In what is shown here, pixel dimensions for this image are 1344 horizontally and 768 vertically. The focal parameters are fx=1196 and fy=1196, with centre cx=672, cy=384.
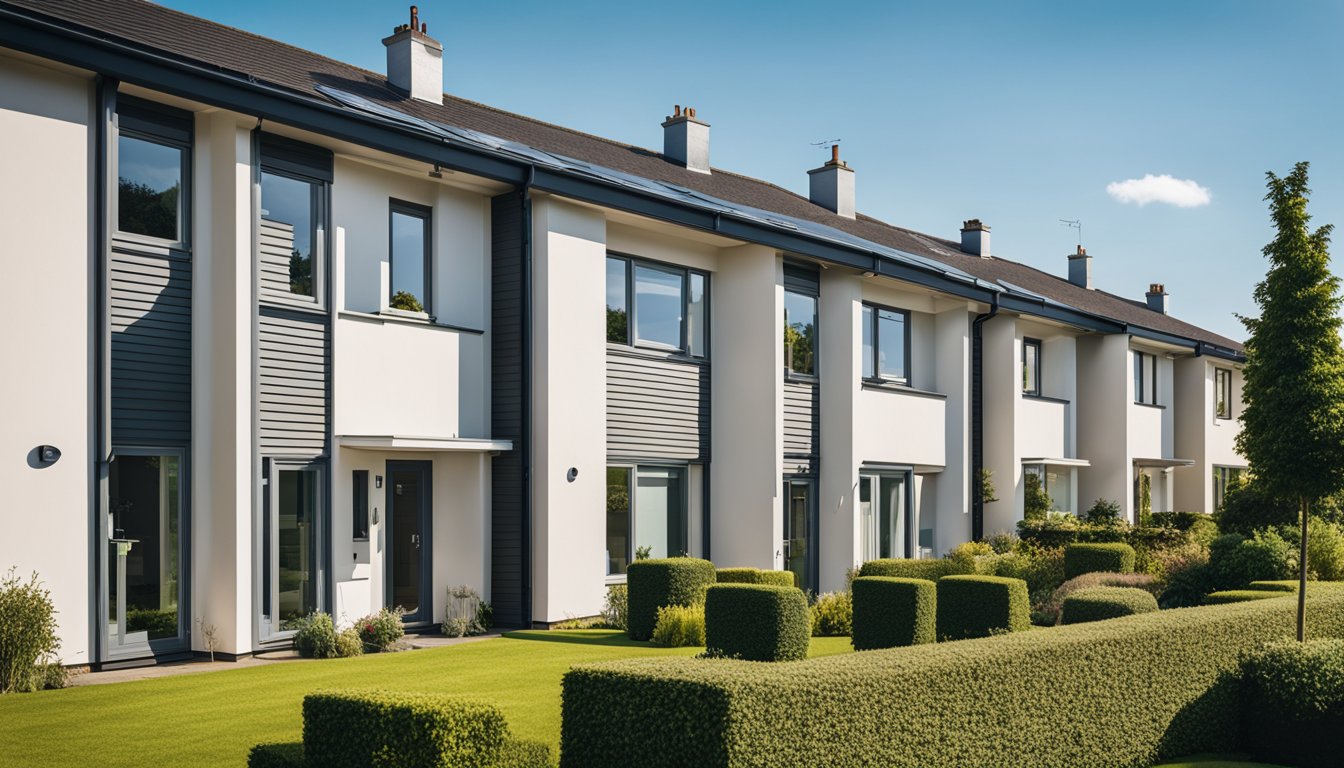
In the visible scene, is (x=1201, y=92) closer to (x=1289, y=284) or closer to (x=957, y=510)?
(x=1289, y=284)

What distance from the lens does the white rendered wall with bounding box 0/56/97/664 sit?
11.9 m

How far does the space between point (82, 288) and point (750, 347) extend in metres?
11.1

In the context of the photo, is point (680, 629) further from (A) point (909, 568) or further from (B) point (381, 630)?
(A) point (909, 568)

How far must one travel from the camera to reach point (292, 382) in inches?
563

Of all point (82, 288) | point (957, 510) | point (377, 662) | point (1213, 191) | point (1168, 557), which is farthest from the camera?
point (957, 510)

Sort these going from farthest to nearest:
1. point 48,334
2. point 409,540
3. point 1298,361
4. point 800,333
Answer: point 800,333 < point 409,540 < point 1298,361 < point 48,334

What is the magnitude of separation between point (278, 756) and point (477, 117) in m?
14.8

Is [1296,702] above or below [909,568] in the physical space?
below

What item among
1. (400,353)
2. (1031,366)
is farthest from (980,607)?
(1031,366)

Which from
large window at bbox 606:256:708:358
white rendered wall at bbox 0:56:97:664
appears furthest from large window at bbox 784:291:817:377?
white rendered wall at bbox 0:56:97:664

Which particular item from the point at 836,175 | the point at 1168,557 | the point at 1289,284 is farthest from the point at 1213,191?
the point at 836,175

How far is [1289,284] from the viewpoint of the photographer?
13219 millimetres

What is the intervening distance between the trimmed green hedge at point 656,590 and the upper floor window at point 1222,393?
89.8 feet

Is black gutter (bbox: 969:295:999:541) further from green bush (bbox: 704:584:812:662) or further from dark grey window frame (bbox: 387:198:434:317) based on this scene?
green bush (bbox: 704:584:812:662)
